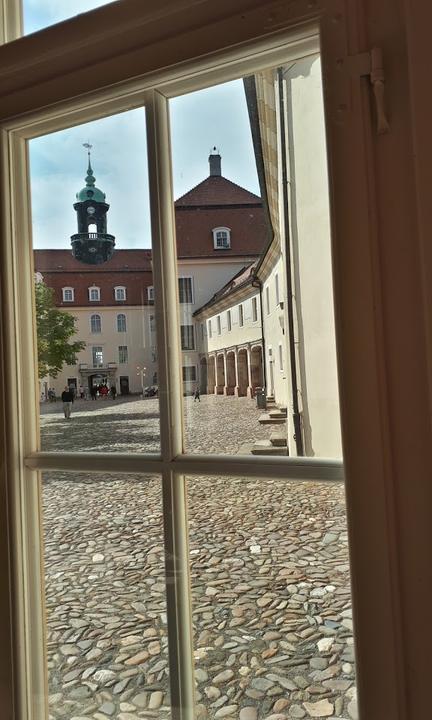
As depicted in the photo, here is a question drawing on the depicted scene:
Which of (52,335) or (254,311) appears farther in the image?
(52,335)

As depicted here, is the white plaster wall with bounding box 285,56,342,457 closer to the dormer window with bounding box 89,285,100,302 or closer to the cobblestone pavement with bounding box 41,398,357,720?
the cobblestone pavement with bounding box 41,398,357,720

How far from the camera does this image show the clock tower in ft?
3.00

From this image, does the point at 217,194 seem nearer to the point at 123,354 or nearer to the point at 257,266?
the point at 257,266

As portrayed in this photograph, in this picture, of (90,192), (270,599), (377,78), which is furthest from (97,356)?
(377,78)

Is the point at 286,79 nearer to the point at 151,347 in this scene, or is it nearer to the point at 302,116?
the point at 302,116

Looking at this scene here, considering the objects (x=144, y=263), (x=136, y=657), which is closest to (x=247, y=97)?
(x=144, y=263)

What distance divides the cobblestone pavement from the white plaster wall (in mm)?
88

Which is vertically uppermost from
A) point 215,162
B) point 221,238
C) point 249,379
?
point 215,162

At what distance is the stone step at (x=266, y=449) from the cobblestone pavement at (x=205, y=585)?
27mm

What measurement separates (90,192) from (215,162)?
0.84 feet

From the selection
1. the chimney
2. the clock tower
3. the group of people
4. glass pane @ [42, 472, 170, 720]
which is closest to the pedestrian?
the group of people

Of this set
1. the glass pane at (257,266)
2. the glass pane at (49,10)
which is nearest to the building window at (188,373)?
the glass pane at (257,266)

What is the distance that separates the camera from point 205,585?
2.59 feet

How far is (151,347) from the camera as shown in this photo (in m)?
0.85
